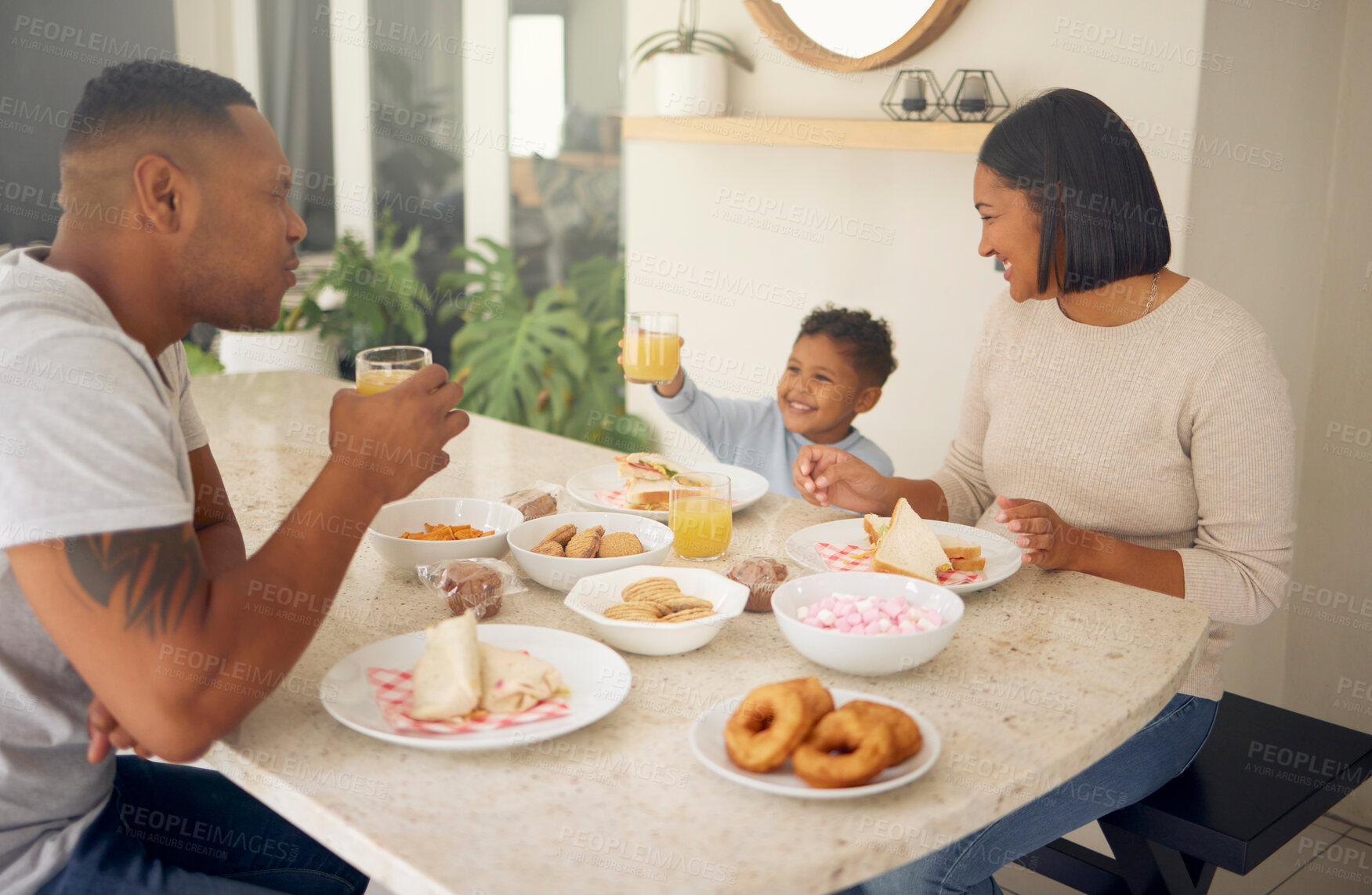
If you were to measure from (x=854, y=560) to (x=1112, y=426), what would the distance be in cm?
57

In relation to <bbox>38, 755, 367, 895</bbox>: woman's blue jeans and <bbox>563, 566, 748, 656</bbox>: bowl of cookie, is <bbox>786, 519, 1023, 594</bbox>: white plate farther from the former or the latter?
<bbox>38, 755, 367, 895</bbox>: woman's blue jeans

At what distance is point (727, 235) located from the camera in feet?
10.5

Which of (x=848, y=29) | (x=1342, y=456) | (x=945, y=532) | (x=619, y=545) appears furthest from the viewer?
(x=848, y=29)

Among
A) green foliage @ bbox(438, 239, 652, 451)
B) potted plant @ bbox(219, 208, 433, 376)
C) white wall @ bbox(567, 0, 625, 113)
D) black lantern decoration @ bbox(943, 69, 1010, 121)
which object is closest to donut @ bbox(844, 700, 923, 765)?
black lantern decoration @ bbox(943, 69, 1010, 121)

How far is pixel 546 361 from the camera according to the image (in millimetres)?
3887

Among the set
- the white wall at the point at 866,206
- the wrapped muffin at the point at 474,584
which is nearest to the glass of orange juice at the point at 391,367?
the wrapped muffin at the point at 474,584

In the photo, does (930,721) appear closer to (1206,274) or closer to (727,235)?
(1206,274)

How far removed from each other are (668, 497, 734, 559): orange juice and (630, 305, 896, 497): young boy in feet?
2.99

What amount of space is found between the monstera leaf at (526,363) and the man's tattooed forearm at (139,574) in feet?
9.34

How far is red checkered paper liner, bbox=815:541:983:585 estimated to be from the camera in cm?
138

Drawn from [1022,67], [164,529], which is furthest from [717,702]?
[1022,67]

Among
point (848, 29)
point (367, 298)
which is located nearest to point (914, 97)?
point (848, 29)

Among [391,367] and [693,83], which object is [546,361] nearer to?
[693,83]

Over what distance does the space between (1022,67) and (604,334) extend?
6.26ft
